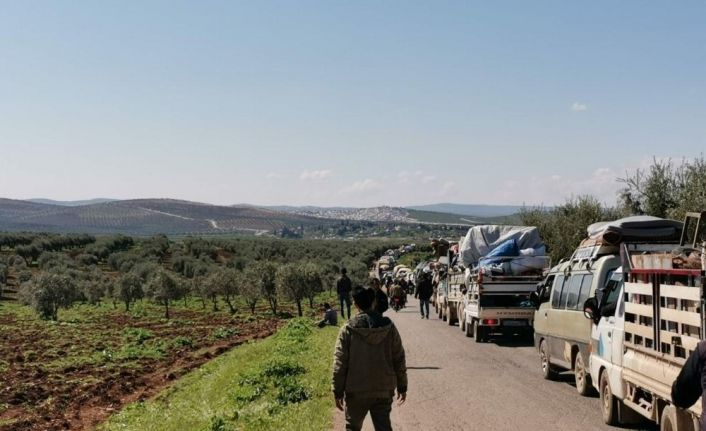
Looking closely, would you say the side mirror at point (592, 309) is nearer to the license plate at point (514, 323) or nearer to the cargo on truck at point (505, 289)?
the cargo on truck at point (505, 289)

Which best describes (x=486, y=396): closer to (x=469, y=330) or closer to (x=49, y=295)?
(x=469, y=330)

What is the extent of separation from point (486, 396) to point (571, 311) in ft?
6.65

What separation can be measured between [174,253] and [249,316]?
7153 centimetres

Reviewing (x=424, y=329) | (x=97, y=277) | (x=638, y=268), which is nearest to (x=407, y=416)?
(x=638, y=268)

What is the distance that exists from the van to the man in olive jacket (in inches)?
215

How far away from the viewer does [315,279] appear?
59.0 metres

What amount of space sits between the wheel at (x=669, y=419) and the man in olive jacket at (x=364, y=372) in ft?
9.09

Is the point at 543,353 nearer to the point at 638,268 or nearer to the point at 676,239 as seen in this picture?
the point at 676,239

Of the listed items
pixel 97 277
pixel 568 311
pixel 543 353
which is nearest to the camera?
pixel 568 311

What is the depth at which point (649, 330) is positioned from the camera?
8914 millimetres

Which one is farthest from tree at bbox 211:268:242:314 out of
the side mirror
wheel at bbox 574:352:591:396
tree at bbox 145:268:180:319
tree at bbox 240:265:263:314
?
the side mirror

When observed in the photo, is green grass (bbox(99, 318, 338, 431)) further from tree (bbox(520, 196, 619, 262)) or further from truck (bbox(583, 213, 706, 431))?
tree (bbox(520, 196, 619, 262))

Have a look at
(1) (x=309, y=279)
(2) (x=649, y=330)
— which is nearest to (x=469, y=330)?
(2) (x=649, y=330)

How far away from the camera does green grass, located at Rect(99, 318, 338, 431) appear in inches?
498
